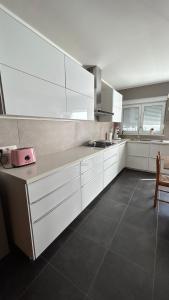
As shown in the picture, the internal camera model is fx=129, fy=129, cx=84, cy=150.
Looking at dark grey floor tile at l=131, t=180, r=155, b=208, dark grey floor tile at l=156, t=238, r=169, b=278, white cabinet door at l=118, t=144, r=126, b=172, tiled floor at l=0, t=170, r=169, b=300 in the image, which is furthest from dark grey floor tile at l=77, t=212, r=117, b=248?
white cabinet door at l=118, t=144, r=126, b=172

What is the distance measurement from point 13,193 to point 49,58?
1361 millimetres

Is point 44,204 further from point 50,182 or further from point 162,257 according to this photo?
point 162,257

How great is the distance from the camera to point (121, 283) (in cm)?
102

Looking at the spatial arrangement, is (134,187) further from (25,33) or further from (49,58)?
(25,33)

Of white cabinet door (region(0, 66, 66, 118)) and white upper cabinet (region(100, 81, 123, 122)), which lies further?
white upper cabinet (region(100, 81, 123, 122))

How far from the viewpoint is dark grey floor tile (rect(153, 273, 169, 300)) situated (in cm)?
94

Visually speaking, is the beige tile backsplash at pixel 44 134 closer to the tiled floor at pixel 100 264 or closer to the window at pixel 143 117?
the tiled floor at pixel 100 264

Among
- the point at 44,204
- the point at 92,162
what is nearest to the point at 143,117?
the point at 92,162

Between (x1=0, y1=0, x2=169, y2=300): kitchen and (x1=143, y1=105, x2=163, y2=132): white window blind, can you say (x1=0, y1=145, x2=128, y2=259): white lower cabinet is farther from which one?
(x1=143, y1=105, x2=163, y2=132): white window blind

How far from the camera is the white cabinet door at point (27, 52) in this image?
3.23 ft

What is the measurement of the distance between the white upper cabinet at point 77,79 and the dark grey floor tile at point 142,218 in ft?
6.19

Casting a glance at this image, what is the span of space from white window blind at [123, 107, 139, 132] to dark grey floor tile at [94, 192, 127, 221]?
8.39ft

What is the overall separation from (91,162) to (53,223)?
88cm

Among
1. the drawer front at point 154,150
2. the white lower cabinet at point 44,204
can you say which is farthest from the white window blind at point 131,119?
the white lower cabinet at point 44,204
